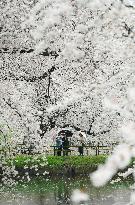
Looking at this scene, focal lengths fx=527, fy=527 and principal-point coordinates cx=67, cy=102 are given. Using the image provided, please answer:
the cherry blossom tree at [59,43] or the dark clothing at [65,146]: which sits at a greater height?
the cherry blossom tree at [59,43]

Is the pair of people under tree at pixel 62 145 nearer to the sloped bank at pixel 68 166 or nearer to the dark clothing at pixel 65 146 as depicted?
the dark clothing at pixel 65 146

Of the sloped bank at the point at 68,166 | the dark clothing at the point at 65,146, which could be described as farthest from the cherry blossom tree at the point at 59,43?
the dark clothing at the point at 65,146

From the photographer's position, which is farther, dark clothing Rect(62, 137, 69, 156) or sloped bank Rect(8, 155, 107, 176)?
dark clothing Rect(62, 137, 69, 156)

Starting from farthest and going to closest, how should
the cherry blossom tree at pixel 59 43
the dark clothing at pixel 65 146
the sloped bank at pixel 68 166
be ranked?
the dark clothing at pixel 65 146, the sloped bank at pixel 68 166, the cherry blossom tree at pixel 59 43

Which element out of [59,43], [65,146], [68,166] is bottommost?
[68,166]

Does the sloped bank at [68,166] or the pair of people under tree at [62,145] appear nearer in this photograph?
the sloped bank at [68,166]

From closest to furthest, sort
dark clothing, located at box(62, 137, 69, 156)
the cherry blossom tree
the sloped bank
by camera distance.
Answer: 1. the cherry blossom tree
2. the sloped bank
3. dark clothing, located at box(62, 137, 69, 156)

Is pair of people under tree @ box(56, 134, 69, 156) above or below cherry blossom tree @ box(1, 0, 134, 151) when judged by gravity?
below

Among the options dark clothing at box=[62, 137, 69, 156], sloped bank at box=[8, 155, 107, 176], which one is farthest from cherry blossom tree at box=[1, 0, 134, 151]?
dark clothing at box=[62, 137, 69, 156]

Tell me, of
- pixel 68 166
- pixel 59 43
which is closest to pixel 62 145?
pixel 68 166

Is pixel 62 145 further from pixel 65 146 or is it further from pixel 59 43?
pixel 59 43

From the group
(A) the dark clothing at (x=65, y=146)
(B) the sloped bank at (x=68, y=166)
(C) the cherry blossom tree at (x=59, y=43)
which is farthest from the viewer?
(A) the dark clothing at (x=65, y=146)

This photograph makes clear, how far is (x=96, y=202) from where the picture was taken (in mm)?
14734

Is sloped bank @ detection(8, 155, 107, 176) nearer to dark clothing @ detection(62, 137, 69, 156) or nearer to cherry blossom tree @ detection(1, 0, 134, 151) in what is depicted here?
dark clothing @ detection(62, 137, 69, 156)
